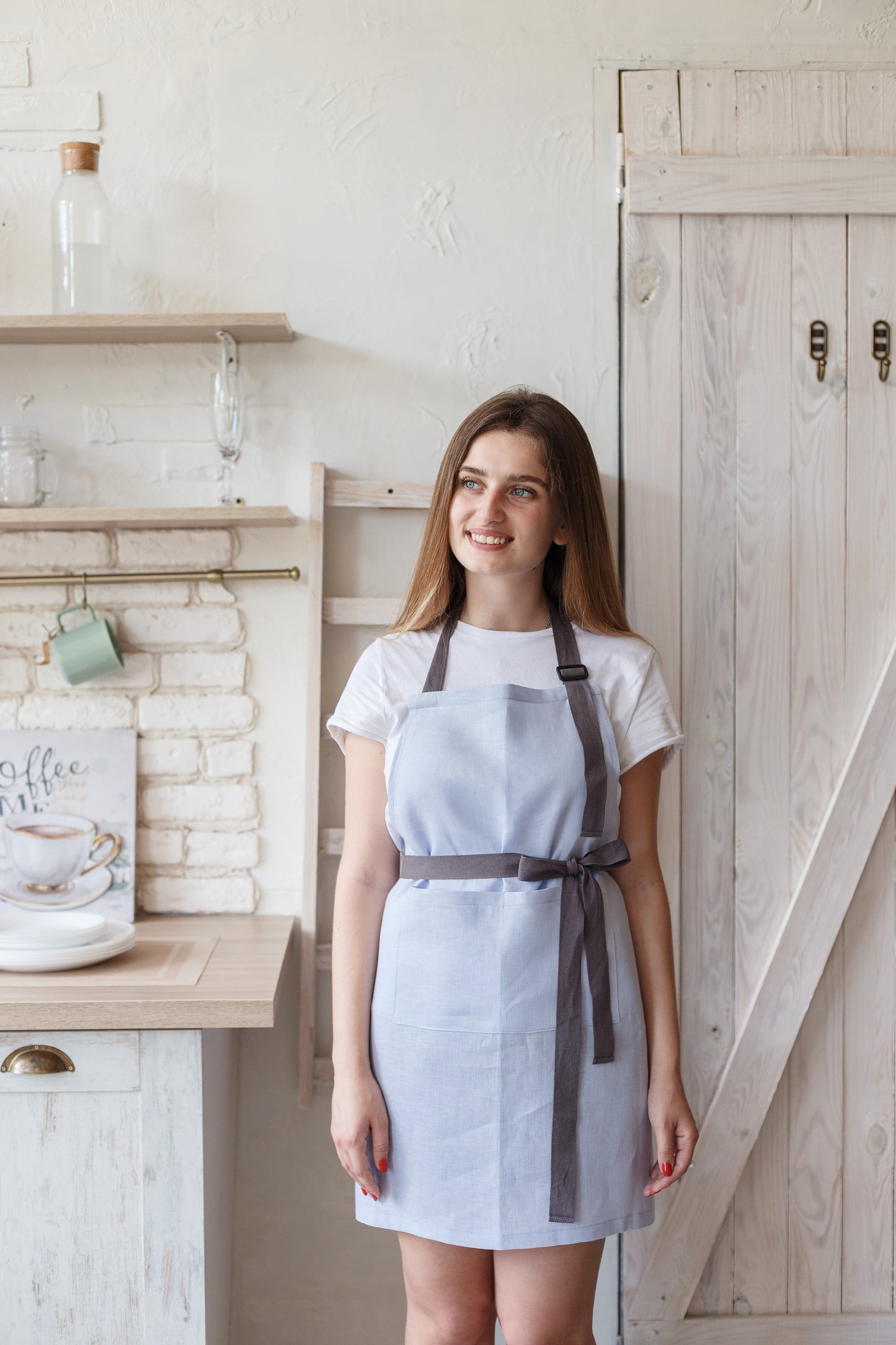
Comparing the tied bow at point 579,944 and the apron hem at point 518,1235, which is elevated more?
the tied bow at point 579,944

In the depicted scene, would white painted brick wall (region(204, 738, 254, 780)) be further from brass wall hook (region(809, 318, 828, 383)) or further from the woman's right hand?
brass wall hook (region(809, 318, 828, 383))

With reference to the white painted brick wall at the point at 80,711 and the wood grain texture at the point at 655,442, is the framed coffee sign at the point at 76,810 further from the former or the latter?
the wood grain texture at the point at 655,442

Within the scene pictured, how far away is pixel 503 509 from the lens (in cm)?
145

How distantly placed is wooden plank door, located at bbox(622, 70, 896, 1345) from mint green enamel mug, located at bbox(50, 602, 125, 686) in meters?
0.91

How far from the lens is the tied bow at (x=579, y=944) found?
135 centimetres

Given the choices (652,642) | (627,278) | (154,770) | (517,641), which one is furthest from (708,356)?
(154,770)

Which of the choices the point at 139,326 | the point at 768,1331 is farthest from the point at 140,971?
the point at 768,1331

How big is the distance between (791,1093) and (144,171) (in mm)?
2002

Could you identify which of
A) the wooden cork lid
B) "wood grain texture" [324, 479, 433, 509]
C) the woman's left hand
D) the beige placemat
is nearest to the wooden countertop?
the beige placemat

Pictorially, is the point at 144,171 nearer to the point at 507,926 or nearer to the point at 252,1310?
the point at 507,926

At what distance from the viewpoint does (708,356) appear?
188 centimetres

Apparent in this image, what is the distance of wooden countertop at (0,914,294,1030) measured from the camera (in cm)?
149

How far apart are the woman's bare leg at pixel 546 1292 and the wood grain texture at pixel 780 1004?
578 millimetres

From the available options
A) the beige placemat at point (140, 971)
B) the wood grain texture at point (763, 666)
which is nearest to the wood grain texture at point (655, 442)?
the wood grain texture at point (763, 666)
